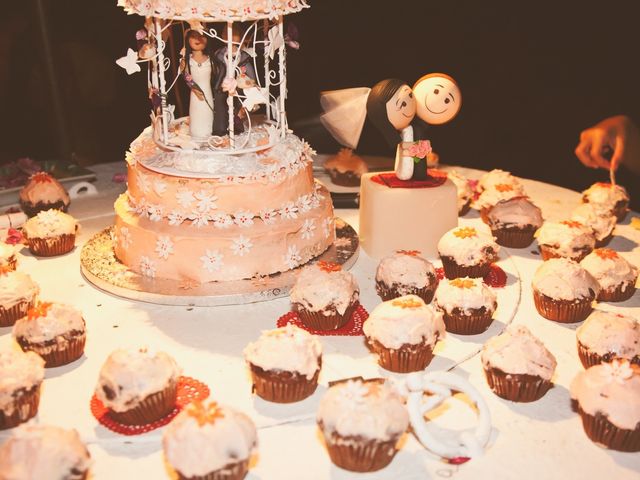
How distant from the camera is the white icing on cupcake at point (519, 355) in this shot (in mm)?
4055

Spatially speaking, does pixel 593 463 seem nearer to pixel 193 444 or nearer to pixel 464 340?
pixel 464 340

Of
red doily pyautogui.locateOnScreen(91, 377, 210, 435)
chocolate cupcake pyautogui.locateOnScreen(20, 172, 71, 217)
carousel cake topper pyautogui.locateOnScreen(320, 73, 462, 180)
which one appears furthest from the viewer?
chocolate cupcake pyautogui.locateOnScreen(20, 172, 71, 217)

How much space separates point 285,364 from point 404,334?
0.67 metres

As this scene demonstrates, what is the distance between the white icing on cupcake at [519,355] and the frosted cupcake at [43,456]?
6.52ft

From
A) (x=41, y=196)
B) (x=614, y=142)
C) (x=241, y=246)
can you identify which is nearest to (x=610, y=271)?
(x=614, y=142)

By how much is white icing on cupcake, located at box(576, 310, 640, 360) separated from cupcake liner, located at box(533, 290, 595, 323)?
44cm

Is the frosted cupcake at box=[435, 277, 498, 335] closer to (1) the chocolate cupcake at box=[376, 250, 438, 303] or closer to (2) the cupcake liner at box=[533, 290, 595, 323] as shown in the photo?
(1) the chocolate cupcake at box=[376, 250, 438, 303]

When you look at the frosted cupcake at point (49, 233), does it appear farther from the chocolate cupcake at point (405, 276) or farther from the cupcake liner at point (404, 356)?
the cupcake liner at point (404, 356)

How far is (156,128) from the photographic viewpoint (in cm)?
545

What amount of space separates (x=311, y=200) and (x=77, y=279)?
1.64 m

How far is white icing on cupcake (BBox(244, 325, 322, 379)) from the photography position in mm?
4023

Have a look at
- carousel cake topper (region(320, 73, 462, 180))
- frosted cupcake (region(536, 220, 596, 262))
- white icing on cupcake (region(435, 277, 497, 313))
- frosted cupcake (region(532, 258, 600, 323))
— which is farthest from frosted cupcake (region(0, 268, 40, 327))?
frosted cupcake (region(536, 220, 596, 262))

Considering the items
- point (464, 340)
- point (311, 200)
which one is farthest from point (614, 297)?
point (311, 200)

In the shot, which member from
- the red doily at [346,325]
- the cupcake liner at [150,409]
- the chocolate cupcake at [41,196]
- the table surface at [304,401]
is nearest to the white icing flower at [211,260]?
the table surface at [304,401]
